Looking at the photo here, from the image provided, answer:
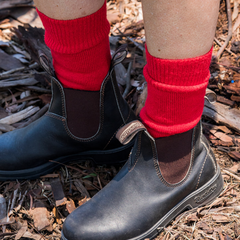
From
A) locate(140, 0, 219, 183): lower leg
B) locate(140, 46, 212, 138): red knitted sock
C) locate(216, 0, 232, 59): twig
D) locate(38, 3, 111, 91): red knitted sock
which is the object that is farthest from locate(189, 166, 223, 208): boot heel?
locate(216, 0, 232, 59): twig

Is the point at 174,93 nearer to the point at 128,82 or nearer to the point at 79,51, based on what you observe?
the point at 79,51

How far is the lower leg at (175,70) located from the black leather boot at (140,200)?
5 cm

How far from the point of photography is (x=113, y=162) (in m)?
1.47

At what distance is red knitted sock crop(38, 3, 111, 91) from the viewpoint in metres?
1.07

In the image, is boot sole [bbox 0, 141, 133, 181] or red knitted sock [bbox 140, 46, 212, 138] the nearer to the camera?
red knitted sock [bbox 140, 46, 212, 138]

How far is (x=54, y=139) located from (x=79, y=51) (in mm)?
500

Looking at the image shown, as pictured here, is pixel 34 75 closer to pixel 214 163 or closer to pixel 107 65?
pixel 107 65

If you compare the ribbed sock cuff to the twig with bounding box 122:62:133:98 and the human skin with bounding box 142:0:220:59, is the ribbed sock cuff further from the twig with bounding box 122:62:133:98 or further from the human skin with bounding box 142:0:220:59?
the twig with bounding box 122:62:133:98

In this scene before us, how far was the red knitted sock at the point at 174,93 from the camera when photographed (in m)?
0.85

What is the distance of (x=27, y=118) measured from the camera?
1.85 m

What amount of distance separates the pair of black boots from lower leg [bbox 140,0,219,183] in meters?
0.06

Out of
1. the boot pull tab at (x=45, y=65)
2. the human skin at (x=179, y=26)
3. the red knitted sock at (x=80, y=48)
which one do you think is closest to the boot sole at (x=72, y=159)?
the red knitted sock at (x=80, y=48)

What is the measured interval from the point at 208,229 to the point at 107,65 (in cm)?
88

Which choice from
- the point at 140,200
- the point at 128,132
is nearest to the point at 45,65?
the point at 128,132
